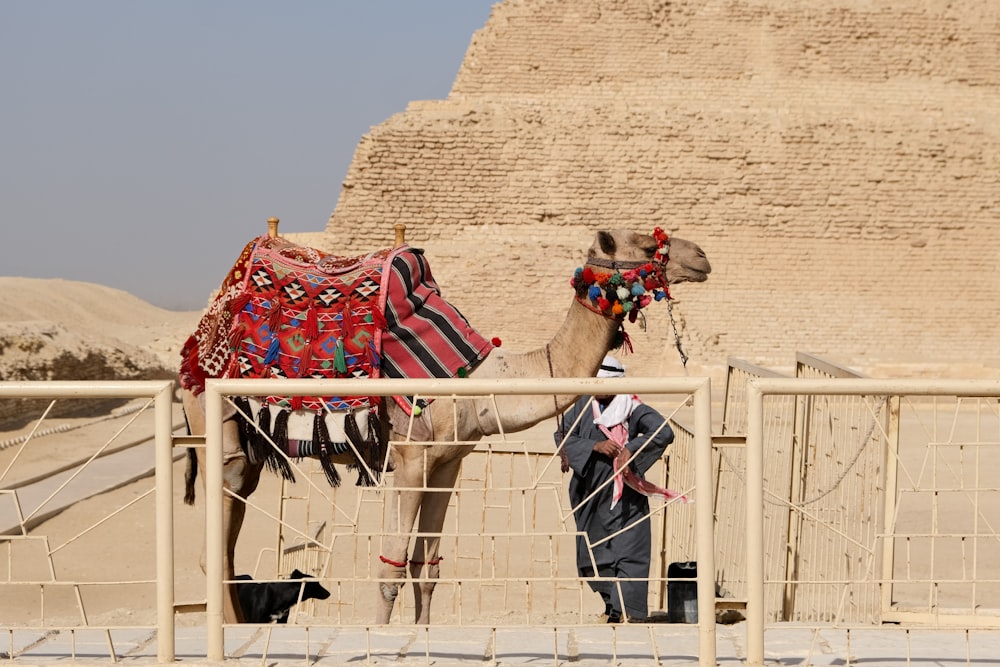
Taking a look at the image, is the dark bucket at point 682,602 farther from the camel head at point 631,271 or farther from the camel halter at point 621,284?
the camel head at point 631,271

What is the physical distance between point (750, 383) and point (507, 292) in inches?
841

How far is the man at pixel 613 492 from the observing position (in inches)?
202

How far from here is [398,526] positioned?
4512mm

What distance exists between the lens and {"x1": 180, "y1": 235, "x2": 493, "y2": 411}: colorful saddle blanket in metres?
4.89

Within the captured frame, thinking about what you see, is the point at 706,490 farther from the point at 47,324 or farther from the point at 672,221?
the point at 672,221

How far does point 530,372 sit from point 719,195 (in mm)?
23433

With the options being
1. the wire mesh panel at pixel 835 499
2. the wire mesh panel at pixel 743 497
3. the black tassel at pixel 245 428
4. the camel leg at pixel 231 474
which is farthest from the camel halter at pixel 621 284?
the camel leg at pixel 231 474

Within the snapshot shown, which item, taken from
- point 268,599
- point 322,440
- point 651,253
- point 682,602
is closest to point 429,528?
point 322,440

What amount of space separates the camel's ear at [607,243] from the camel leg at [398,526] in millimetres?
1087

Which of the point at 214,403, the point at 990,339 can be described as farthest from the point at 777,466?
the point at 990,339

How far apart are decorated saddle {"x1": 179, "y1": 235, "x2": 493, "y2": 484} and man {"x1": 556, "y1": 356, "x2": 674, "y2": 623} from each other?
0.61 m

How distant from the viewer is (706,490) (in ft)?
11.4

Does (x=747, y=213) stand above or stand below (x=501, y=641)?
above

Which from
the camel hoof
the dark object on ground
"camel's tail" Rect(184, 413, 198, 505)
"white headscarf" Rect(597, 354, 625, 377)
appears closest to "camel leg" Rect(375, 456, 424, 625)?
the camel hoof
